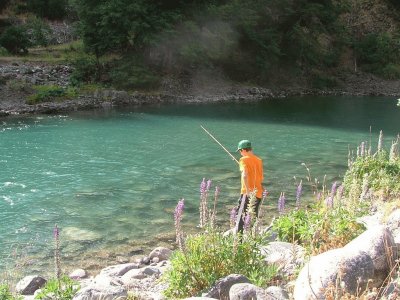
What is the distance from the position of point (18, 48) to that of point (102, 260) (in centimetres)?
3351

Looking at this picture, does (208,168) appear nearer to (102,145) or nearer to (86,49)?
(102,145)

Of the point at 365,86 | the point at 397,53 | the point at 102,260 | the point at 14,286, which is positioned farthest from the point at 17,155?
the point at 397,53

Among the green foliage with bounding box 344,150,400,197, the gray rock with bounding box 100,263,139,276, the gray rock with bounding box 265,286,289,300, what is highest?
the green foliage with bounding box 344,150,400,197

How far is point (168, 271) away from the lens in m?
6.17

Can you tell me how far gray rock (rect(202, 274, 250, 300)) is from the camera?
5.54 meters

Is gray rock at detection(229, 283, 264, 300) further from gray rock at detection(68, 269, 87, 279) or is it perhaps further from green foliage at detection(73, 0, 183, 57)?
green foliage at detection(73, 0, 183, 57)

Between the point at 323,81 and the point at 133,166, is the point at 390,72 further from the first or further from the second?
the point at 133,166

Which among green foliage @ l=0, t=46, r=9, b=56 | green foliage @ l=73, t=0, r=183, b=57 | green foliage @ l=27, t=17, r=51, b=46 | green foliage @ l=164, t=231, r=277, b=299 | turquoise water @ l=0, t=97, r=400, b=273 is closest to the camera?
green foliage @ l=164, t=231, r=277, b=299

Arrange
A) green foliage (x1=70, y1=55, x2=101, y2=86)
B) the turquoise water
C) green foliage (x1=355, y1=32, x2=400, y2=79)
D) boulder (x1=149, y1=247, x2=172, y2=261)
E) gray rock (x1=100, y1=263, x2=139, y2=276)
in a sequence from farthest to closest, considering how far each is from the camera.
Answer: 1. green foliage (x1=355, y1=32, x2=400, y2=79)
2. green foliage (x1=70, y1=55, x2=101, y2=86)
3. the turquoise water
4. boulder (x1=149, y1=247, x2=172, y2=261)
5. gray rock (x1=100, y1=263, x2=139, y2=276)

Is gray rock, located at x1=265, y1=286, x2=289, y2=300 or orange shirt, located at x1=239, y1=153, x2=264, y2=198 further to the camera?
orange shirt, located at x1=239, y1=153, x2=264, y2=198

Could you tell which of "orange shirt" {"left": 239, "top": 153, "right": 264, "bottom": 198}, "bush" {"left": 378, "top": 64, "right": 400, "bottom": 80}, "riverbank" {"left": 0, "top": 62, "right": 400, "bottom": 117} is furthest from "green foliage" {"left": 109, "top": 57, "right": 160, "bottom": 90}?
"orange shirt" {"left": 239, "top": 153, "right": 264, "bottom": 198}

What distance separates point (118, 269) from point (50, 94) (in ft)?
83.4

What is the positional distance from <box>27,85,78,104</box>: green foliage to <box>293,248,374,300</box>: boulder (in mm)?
28880

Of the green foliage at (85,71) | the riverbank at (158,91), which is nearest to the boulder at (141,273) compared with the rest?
the riverbank at (158,91)
